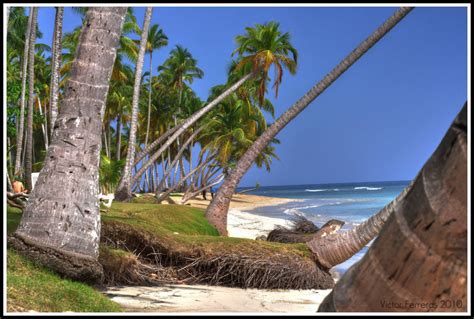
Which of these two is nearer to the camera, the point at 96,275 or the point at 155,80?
the point at 96,275

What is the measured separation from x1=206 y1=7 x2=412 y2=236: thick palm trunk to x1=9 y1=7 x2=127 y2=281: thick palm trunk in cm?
781

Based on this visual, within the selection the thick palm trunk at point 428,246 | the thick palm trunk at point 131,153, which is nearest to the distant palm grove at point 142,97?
the thick palm trunk at point 131,153

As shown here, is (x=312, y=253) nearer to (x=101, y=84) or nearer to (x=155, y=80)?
Answer: (x=101, y=84)

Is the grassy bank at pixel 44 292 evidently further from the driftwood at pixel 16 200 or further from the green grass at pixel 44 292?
the driftwood at pixel 16 200

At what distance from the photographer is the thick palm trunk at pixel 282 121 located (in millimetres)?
12961

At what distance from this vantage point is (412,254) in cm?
186

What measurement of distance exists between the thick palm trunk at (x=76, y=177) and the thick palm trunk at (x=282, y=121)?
7.81 meters

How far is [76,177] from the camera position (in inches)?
263

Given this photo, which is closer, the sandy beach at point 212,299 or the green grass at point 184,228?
the sandy beach at point 212,299

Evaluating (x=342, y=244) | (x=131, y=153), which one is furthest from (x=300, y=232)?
(x=131, y=153)

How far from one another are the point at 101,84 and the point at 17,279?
8.95 feet

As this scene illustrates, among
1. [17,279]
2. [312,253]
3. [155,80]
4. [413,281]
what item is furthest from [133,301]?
[155,80]

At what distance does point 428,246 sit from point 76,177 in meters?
5.61

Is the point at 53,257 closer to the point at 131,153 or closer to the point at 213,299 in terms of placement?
the point at 213,299
